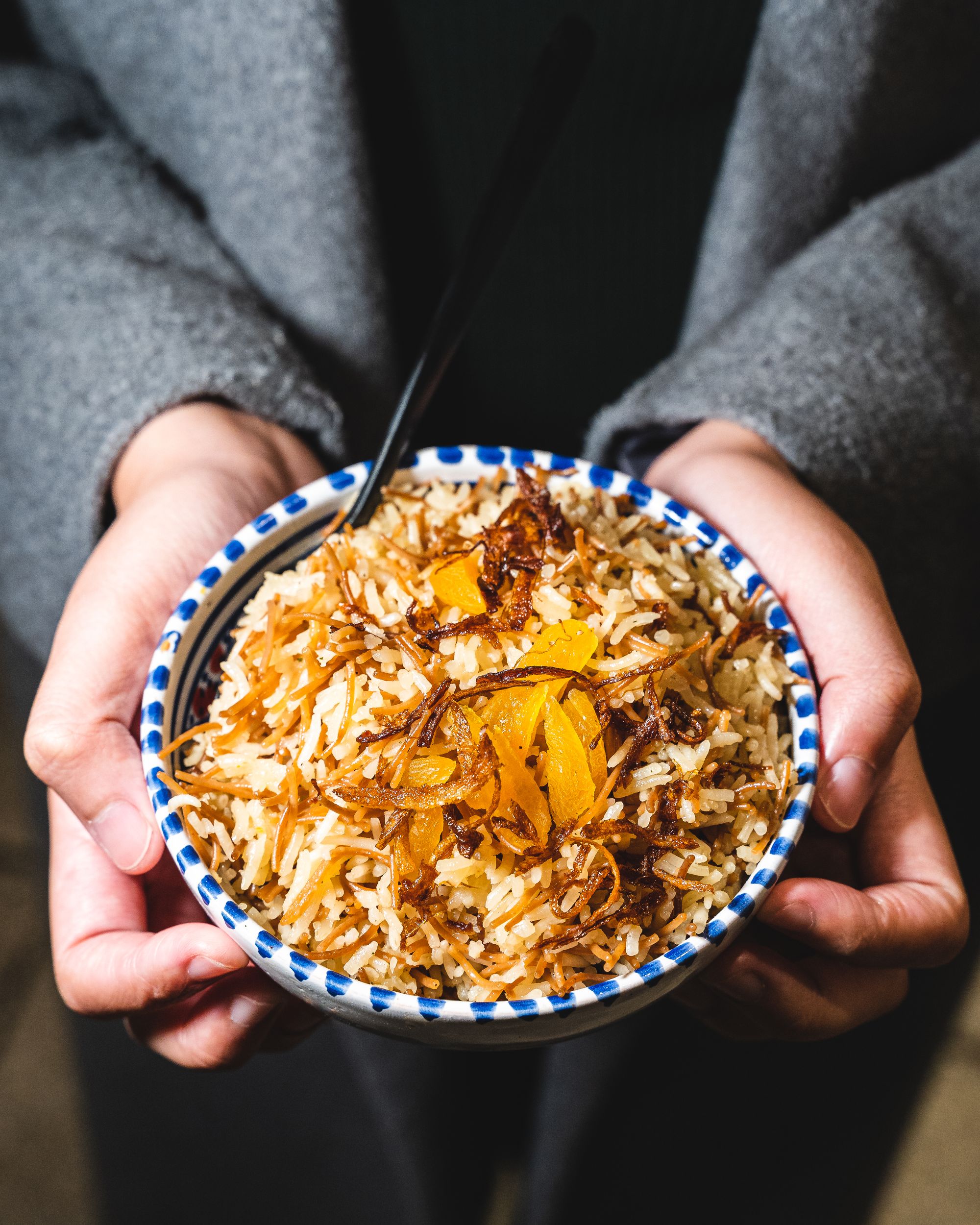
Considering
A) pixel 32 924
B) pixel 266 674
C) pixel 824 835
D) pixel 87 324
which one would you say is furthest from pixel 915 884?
pixel 32 924

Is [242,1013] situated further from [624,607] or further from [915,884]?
[915,884]

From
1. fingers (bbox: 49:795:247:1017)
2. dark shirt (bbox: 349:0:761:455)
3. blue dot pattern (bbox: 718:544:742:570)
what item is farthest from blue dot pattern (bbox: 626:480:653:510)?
dark shirt (bbox: 349:0:761:455)

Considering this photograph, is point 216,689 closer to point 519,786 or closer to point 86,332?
point 519,786

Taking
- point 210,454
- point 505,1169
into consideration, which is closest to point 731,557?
point 210,454

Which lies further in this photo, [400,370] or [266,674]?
[400,370]

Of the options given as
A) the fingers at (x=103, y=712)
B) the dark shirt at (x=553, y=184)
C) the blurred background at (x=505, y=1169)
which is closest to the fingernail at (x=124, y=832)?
the fingers at (x=103, y=712)

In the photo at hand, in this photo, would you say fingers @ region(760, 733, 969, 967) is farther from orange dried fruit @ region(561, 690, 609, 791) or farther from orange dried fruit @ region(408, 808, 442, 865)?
orange dried fruit @ region(408, 808, 442, 865)

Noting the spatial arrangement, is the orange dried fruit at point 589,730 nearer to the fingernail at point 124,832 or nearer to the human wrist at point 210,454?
the fingernail at point 124,832
